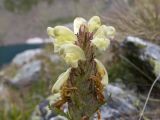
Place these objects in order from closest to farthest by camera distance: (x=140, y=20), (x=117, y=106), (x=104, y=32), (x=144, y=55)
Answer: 1. (x=104, y=32)
2. (x=117, y=106)
3. (x=144, y=55)
4. (x=140, y=20)

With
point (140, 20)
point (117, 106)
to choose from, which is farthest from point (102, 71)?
point (140, 20)

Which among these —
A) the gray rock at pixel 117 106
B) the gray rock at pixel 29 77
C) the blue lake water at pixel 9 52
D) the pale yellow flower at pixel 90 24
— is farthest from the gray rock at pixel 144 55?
the blue lake water at pixel 9 52

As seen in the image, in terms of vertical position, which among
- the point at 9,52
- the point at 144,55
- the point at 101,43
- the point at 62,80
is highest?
the point at 101,43

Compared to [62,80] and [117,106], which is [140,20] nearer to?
[117,106]

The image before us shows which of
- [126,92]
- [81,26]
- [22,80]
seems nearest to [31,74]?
Result: [22,80]

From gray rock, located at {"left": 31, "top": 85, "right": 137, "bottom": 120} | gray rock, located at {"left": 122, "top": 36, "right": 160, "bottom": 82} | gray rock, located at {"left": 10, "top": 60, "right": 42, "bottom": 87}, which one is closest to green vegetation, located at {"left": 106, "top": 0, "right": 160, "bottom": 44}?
gray rock, located at {"left": 122, "top": 36, "right": 160, "bottom": 82}

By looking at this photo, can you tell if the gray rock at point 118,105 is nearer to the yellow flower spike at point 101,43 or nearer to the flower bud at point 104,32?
the flower bud at point 104,32
